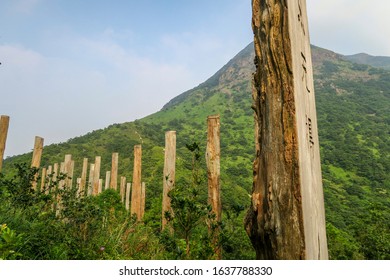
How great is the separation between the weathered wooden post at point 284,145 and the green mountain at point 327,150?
2282mm

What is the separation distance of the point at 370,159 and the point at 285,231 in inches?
1698

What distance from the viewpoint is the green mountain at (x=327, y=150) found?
11812mm

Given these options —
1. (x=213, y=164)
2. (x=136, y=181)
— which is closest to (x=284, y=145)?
(x=213, y=164)

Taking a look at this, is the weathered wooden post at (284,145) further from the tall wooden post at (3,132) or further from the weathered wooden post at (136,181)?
the weathered wooden post at (136,181)

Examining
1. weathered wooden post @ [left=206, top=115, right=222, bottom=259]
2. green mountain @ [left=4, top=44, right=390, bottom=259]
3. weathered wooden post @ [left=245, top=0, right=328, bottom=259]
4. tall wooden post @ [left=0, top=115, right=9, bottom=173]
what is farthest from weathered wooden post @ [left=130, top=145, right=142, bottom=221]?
weathered wooden post @ [left=245, top=0, right=328, bottom=259]

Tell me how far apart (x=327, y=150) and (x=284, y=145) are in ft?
146

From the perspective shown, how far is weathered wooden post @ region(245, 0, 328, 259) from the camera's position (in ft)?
5.63

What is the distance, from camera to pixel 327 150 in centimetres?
4259

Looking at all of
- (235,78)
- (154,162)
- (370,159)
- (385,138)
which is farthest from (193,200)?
(235,78)

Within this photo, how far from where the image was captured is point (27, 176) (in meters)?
6.19

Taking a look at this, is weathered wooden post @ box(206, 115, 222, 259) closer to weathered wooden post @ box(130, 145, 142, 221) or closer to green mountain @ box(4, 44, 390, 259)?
green mountain @ box(4, 44, 390, 259)

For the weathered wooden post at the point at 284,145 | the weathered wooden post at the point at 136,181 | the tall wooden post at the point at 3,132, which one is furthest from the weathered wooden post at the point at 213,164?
the weathered wooden post at the point at 136,181

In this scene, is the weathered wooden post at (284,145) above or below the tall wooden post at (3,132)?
below

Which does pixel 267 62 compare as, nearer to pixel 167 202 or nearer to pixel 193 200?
pixel 193 200
